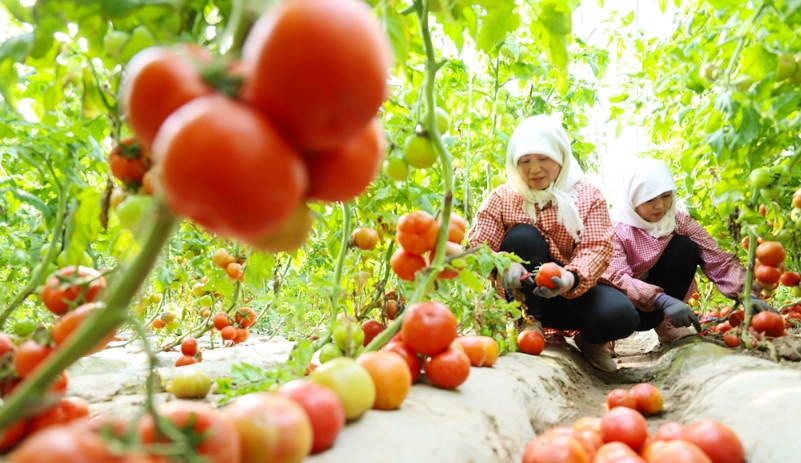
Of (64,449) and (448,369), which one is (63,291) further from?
(448,369)

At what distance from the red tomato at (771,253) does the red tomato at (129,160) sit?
2468 mm

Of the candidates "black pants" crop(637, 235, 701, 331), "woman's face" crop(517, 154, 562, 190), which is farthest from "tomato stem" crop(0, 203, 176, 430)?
"black pants" crop(637, 235, 701, 331)

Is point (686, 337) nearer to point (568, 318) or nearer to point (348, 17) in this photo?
point (568, 318)

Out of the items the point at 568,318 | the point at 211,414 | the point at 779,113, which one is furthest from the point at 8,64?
the point at 568,318

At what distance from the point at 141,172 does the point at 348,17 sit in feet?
1.79

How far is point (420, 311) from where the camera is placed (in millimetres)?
1410

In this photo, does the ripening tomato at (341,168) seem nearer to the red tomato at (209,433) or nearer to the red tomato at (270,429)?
the red tomato at (209,433)

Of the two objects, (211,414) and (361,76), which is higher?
(361,76)

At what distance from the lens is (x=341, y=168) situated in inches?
18.4

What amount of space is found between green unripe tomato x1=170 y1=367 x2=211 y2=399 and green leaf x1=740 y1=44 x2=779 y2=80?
2.08m

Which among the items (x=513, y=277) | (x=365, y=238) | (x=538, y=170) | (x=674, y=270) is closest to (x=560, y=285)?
(x=513, y=277)

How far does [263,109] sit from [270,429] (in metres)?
0.53

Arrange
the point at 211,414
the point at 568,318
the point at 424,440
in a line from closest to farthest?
the point at 211,414 < the point at 424,440 < the point at 568,318

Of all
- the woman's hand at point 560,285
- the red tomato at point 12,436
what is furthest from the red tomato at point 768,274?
the red tomato at point 12,436
